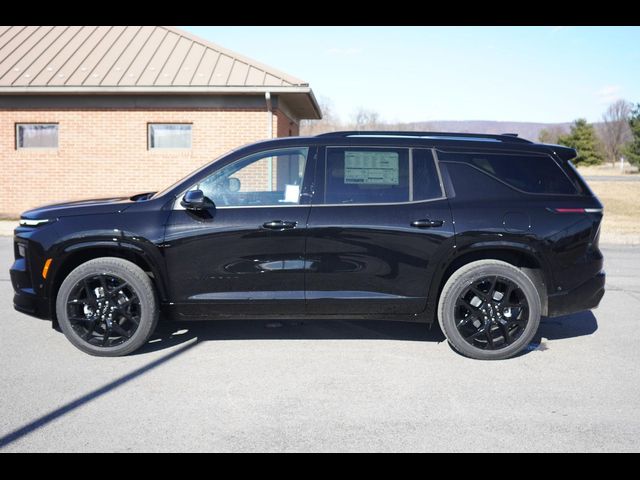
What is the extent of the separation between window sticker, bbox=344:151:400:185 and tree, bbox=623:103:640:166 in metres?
52.4

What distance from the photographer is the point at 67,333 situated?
5.17m

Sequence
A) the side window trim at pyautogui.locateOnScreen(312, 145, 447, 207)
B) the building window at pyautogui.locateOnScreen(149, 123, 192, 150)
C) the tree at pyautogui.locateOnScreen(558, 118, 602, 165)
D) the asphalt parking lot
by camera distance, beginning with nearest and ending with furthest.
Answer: the asphalt parking lot
the side window trim at pyautogui.locateOnScreen(312, 145, 447, 207)
the building window at pyautogui.locateOnScreen(149, 123, 192, 150)
the tree at pyautogui.locateOnScreen(558, 118, 602, 165)

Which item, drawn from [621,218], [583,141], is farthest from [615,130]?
[621,218]

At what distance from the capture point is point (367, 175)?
17.4 ft

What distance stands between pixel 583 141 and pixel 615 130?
129 ft

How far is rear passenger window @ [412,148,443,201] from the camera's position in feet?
17.2

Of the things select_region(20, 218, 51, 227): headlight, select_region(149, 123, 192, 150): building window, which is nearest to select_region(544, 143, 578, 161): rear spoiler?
select_region(20, 218, 51, 227): headlight

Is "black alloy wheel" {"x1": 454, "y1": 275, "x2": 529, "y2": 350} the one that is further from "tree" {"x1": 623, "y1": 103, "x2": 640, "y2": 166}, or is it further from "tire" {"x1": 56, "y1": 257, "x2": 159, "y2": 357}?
"tree" {"x1": 623, "y1": 103, "x2": 640, "y2": 166}

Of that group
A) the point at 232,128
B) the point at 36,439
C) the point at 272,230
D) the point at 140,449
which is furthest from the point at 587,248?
the point at 232,128

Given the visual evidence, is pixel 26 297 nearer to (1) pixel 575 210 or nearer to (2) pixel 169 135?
(1) pixel 575 210

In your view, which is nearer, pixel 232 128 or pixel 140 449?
pixel 140 449

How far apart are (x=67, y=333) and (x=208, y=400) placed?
1.65 m

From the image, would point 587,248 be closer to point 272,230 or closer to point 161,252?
point 272,230

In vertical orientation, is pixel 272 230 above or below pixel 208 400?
Result: above
